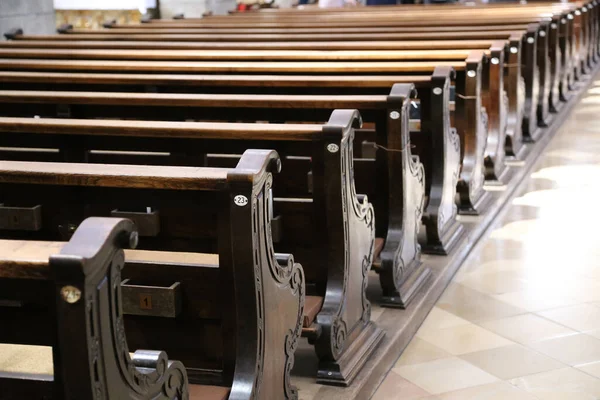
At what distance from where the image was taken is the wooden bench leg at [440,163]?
3949 millimetres

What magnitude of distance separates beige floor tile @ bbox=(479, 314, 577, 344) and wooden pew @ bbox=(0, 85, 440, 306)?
1.22 feet

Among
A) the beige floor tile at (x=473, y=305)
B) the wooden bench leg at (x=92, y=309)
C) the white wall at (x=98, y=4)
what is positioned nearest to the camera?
the wooden bench leg at (x=92, y=309)

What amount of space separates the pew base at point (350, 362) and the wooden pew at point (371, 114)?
1.29ft

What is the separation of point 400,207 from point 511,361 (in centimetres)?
75

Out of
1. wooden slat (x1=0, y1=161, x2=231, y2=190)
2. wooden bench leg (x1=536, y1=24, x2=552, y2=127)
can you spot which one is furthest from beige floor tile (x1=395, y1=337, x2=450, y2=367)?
wooden bench leg (x1=536, y1=24, x2=552, y2=127)

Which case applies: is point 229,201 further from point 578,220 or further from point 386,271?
point 578,220

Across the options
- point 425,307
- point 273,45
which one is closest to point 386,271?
point 425,307

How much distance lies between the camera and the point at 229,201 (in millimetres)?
2082

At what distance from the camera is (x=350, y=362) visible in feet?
9.66

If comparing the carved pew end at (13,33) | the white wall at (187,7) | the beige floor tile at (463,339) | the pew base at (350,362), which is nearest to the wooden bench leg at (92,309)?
the pew base at (350,362)

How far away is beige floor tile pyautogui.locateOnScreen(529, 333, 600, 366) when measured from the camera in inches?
121

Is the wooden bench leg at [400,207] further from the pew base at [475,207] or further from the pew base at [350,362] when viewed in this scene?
the pew base at [475,207]

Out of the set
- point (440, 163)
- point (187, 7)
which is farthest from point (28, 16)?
point (440, 163)

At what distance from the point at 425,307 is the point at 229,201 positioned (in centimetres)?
167
